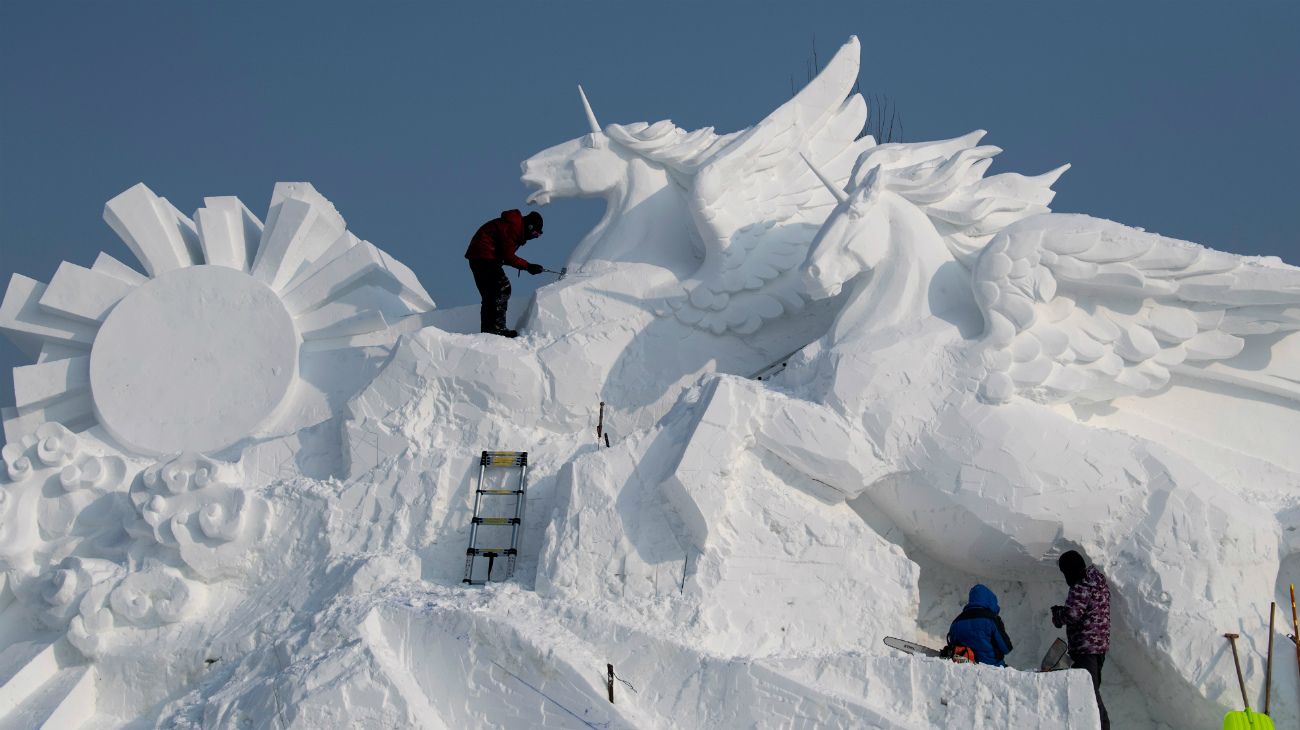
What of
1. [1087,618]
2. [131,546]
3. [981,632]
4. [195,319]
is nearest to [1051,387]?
[1087,618]

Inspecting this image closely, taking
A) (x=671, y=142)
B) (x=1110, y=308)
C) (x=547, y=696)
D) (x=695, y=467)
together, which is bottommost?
(x=547, y=696)

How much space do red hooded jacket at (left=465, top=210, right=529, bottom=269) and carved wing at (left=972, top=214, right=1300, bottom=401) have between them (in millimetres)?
3467

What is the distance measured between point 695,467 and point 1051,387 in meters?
2.11

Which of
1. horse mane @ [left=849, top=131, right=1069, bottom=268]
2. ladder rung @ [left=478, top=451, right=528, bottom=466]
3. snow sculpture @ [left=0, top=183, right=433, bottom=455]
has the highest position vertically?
horse mane @ [left=849, top=131, right=1069, bottom=268]

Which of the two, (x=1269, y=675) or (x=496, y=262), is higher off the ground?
(x=496, y=262)

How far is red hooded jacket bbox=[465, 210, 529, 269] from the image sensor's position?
11.8 metres

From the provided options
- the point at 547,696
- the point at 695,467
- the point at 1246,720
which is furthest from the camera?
the point at 695,467

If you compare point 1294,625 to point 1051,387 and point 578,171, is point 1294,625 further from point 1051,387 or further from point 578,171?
point 578,171

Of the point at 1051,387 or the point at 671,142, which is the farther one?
the point at 671,142

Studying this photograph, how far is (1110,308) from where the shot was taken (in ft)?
33.1

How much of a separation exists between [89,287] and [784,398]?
5665mm

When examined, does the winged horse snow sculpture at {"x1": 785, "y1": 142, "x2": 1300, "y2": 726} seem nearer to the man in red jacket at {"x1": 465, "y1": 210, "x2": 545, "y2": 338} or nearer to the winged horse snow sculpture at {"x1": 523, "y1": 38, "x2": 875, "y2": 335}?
the winged horse snow sculpture at {"x1": 523, "y1": 38, "x2": 875, "y2": 335}

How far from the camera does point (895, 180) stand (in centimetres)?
1045

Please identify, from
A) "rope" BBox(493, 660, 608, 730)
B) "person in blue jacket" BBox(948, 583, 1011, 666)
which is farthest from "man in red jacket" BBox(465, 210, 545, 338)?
"person in blue jacket" BBox(948, 583, 1011, 666)
